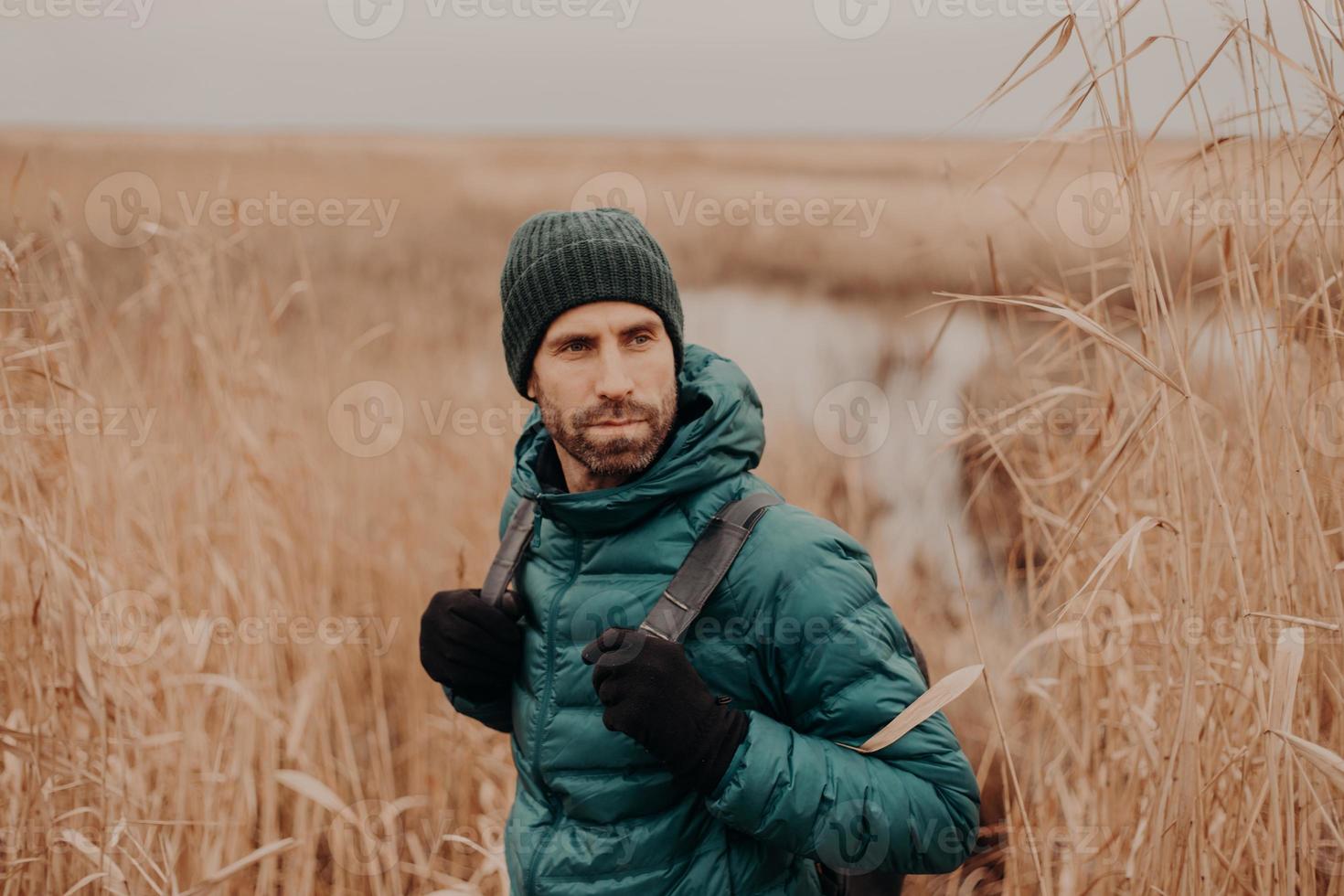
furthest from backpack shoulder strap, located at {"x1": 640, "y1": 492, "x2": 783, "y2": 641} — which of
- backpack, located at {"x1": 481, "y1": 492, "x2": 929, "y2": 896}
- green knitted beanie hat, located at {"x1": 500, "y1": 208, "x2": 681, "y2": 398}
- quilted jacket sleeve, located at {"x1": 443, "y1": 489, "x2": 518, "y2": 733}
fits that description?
quilted jacket sleeve, located at {"x1": 443, "y1": 489, "x2": 518, "y2": 733}

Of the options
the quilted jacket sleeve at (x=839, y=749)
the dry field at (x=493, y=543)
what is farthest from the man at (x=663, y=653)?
the dry field at (x=493, y=543)

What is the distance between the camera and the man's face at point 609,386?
1.30 metres

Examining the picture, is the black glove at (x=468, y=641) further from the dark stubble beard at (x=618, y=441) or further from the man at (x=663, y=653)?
the dark stubble beard at (x=618, y=441)

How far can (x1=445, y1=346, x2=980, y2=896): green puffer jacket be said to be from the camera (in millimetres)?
1136

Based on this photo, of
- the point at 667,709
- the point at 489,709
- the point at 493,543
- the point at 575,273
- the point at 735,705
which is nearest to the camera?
the point at 667,709

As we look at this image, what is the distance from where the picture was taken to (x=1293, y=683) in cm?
108

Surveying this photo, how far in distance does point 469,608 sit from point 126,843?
118cm

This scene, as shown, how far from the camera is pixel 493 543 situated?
3369 millimetres

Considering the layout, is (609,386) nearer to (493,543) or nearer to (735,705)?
(735,705)

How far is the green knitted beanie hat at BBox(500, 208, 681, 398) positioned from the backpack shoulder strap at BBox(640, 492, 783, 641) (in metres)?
0.32

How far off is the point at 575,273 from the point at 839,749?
77 centimetres

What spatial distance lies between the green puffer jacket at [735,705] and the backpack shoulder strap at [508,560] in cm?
6

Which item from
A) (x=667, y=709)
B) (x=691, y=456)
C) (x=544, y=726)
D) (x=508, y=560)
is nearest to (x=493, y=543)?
(x=508, y=560)

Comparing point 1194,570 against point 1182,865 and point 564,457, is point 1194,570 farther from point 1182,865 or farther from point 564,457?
point 564,457
